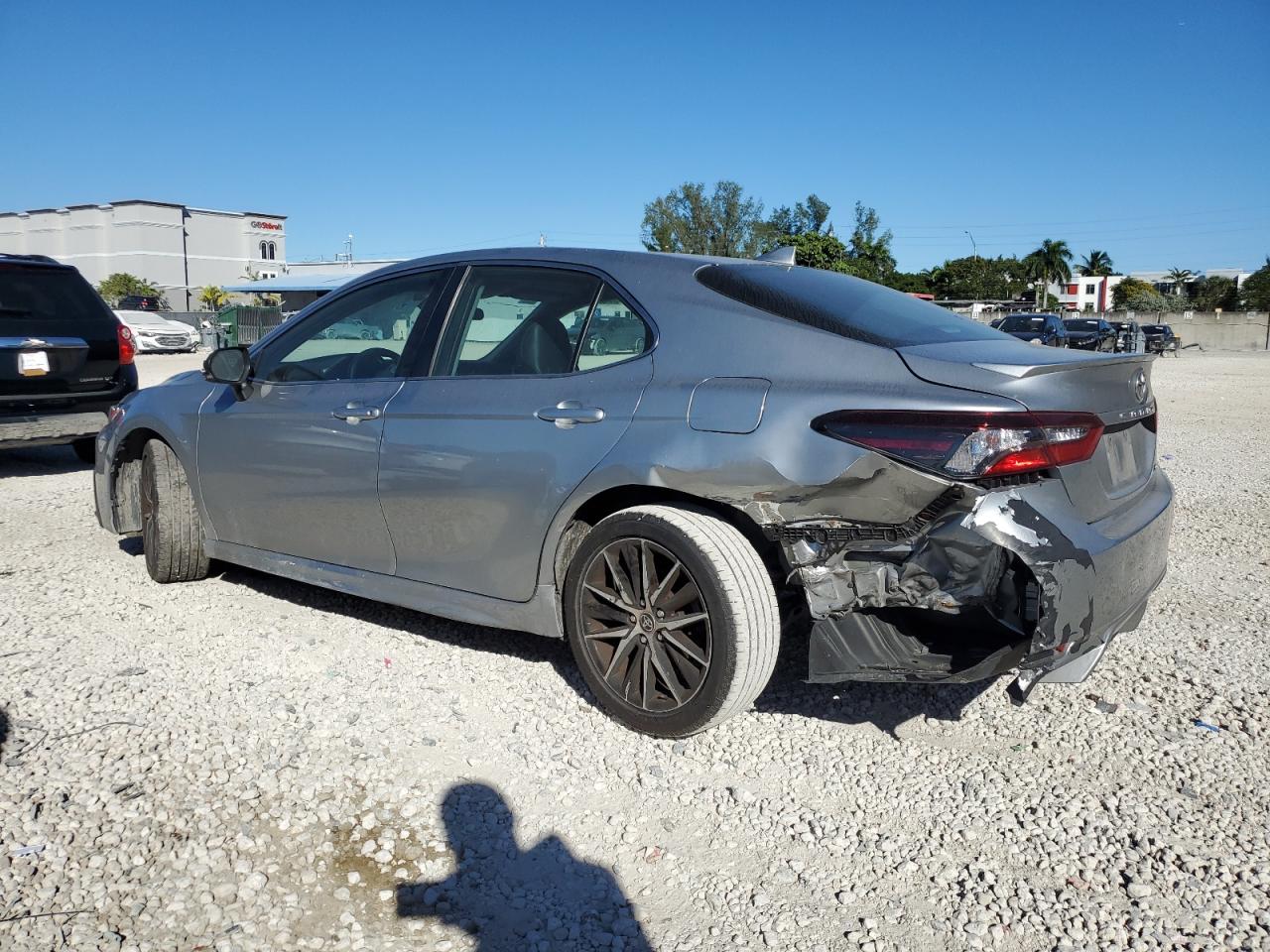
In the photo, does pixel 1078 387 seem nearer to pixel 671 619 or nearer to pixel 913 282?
pixel 671 619

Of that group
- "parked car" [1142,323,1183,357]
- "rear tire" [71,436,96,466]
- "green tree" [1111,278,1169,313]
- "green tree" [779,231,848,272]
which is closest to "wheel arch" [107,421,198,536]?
"rear tire" [71,436,96,466]

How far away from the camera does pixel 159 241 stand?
294ft

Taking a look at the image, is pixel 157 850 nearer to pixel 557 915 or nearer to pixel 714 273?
pixel 557 915

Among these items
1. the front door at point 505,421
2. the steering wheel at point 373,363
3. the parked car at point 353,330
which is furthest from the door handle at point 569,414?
the parked car at point 353,330

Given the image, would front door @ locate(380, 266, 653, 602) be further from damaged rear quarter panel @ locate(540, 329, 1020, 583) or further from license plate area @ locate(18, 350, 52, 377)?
license plate area @ locate(18, 350, 52, 377)

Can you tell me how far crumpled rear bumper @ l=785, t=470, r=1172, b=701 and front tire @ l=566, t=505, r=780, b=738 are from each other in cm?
18

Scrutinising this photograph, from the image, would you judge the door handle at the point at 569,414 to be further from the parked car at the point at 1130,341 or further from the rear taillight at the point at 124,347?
the parked car at the point at 1130,341

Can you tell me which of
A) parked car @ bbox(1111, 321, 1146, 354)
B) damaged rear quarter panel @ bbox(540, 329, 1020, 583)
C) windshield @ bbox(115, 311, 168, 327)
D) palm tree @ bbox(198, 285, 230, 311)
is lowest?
damaged rear quarter panel @ bbox(540, 329, 1020, 583)

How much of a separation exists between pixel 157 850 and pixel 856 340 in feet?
7.64

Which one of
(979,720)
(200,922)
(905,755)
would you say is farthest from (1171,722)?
(200,922)

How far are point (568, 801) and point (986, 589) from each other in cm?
131

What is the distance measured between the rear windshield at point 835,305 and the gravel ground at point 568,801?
132cm

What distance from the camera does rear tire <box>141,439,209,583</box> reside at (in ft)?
15.5

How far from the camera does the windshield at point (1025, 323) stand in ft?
113
